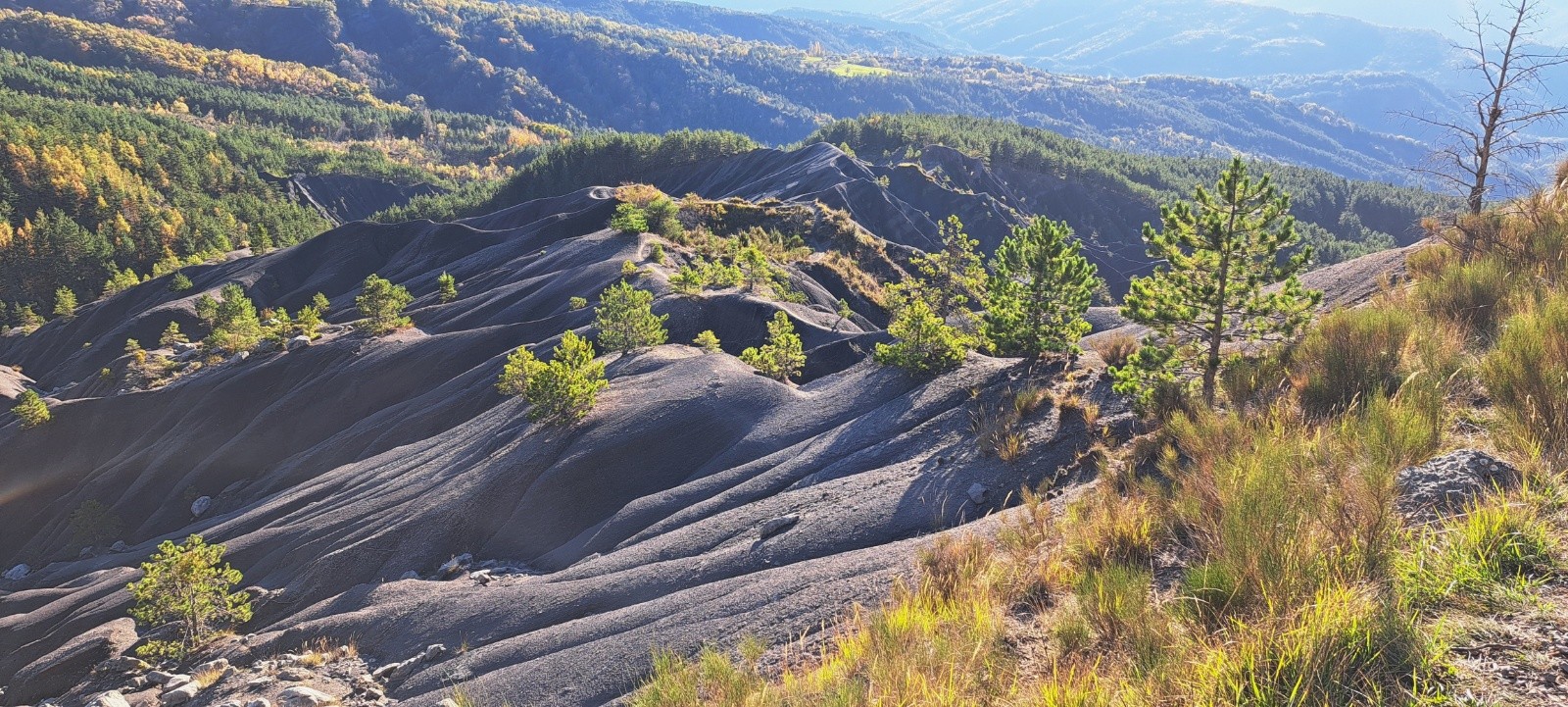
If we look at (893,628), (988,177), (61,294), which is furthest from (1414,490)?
(988,177)

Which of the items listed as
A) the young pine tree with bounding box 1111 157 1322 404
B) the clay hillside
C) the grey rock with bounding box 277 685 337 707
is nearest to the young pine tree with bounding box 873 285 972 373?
the clay hillside

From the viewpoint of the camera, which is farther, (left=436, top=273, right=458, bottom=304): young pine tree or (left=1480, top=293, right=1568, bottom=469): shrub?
(left=436, top=273, right=458, bottom=304): young pine tree

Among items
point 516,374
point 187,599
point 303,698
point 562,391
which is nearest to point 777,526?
point 303,698

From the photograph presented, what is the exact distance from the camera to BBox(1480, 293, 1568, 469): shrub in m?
6.37

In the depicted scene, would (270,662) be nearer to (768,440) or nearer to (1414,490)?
(768,440)

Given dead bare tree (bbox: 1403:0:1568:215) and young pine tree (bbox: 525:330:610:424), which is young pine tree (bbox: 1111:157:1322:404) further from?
young pine tree (bbox: 525:330:610:424)

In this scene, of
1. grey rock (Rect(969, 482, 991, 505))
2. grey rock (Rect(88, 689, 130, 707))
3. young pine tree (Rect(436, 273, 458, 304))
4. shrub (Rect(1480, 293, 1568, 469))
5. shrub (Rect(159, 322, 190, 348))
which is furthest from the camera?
shrub (Rect(159, 322, 190, 348))

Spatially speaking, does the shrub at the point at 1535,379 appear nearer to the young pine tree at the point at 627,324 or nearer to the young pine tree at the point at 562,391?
the young pine tree at the point at 562,391

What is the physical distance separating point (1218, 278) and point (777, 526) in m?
11.0

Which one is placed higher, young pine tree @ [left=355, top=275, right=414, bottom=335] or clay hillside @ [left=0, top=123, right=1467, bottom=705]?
young pine tree @ [left=355, top=275, right=414, bottom=335]

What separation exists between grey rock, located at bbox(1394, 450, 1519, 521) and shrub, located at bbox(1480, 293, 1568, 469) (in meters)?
0.30

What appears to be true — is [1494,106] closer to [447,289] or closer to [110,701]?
[110,701]

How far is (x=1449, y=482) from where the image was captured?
20.7 feet

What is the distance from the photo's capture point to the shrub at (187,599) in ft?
66.8
